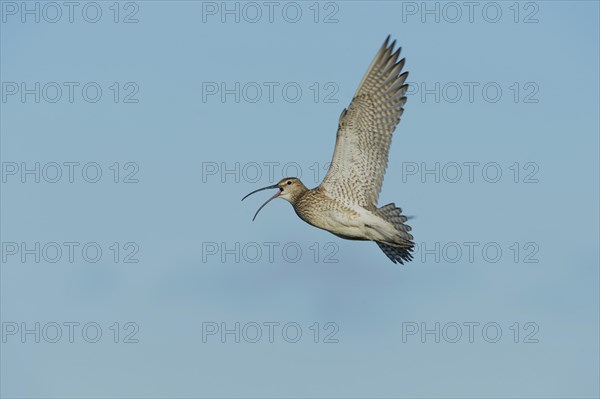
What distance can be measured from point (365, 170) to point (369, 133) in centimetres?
75

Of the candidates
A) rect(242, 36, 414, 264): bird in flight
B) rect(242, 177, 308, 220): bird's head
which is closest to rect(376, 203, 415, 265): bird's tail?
rect(242, 36, 414, 264): bird in flight

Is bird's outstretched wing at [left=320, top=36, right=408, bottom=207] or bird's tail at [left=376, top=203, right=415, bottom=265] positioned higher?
bird's outstretched wing at [left=320, top=36, right=408, bottom=207]

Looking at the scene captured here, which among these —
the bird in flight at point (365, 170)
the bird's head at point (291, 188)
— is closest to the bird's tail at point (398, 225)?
the bird in flight at point (365, 170)

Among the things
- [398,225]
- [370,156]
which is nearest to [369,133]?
[370,156]

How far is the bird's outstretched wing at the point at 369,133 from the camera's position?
103ft

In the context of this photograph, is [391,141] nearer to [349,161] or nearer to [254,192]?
[349,161]

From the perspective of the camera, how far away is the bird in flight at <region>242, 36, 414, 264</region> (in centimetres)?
3128

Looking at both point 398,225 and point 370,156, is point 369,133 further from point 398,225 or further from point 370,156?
point 398,225

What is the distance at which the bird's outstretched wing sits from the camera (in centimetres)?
3144

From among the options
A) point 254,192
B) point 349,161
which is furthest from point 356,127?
point 254,192

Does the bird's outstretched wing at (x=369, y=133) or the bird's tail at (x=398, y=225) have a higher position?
the bird's outstretched wing at (x=369, y=133)

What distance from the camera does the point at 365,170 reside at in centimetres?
3173

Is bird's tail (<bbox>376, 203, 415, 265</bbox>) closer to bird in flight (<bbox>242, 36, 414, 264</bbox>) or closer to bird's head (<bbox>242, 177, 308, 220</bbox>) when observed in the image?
bird in flight (<bbox>242, 36, 414, 264</bbox>)

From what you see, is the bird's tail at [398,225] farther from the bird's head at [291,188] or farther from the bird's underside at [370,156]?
the bird's head at [291,188]
